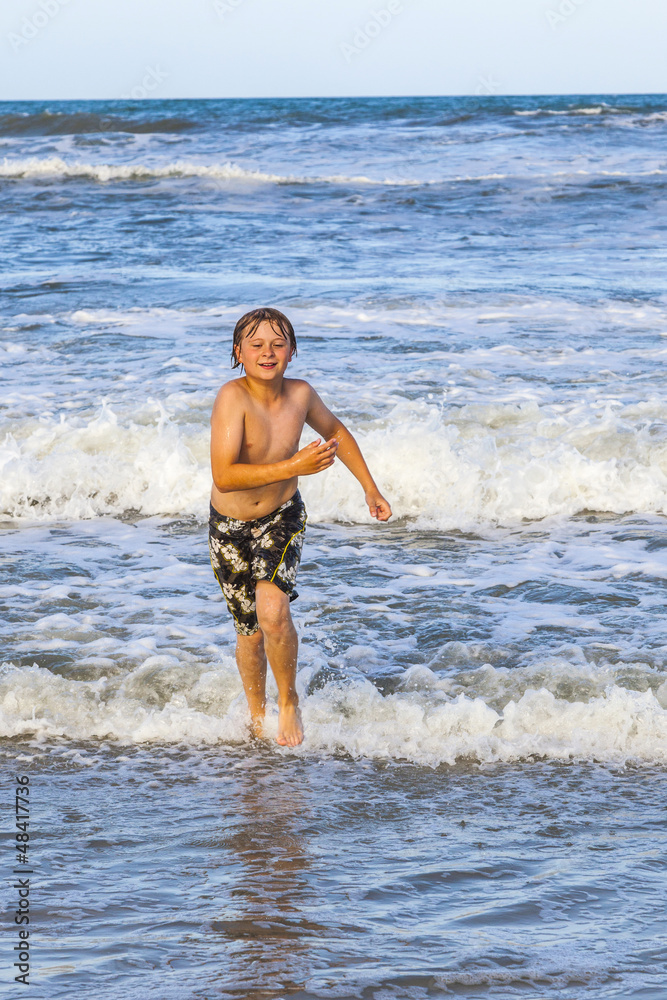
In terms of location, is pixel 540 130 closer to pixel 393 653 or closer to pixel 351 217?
pixel 351 217

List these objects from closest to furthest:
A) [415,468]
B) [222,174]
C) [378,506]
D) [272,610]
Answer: [272,610] < [378,506] < [415,468] < [222,174]

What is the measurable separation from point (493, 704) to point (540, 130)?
30324 mm

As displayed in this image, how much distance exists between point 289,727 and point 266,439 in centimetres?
111

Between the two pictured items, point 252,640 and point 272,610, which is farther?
point 252,640

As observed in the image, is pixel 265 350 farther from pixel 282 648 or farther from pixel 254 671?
pixel 254 671

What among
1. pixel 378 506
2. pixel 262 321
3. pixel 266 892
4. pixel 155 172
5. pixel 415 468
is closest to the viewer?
pixel 266 892

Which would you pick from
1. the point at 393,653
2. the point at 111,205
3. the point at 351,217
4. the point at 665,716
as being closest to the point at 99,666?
the point at 393,653

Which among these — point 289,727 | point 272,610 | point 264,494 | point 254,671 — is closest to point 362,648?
point 254,671

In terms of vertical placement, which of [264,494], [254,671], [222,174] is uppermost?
[222,174]

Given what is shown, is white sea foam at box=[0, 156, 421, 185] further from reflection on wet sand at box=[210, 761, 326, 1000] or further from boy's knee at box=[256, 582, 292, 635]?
reflection on wet sand at box=[210, 761, 326, 1000]

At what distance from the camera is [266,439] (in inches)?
149

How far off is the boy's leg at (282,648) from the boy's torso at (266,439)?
0.96 feet

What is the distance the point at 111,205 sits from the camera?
66.4 feet

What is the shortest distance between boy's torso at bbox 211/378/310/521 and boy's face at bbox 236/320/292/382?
118mm
